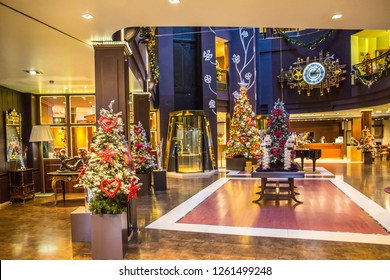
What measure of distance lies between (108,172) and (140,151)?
4.19 m

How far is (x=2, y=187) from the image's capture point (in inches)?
282

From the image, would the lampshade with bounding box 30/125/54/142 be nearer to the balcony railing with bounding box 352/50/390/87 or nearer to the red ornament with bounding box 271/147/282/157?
the red ornament with bounding box 271/147/282/157

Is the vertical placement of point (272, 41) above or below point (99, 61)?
above

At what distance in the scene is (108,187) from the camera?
363 cm

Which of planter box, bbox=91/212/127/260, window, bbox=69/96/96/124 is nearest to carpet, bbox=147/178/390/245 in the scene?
planter box, bbox=91/212/127/260

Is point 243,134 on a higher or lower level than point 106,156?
higher

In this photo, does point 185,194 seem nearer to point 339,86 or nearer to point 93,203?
point 93,203

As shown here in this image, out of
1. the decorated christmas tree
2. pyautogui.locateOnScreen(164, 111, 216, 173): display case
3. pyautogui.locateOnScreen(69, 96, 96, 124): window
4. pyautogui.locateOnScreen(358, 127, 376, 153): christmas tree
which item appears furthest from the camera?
pyautogui.locateOnScreen(358, 127, 376, 153): christmas tree

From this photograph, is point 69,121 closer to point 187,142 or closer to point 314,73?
point 187,142

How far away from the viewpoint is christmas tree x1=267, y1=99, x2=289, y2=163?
672cm

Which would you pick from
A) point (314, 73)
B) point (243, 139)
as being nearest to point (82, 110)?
point (243, 139)

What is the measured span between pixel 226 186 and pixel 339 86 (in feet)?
35.1

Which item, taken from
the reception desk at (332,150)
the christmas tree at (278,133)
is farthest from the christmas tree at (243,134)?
the reception desk at (332,150)
